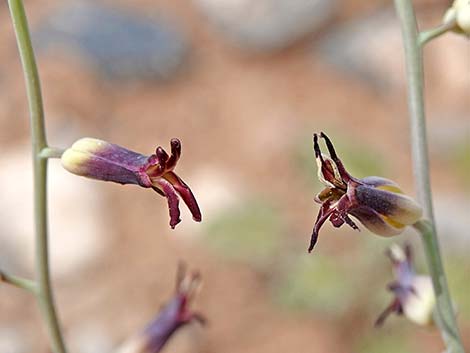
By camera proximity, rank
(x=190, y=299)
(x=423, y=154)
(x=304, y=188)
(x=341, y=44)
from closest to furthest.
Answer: (x=423, y=154) → (x=190, y=299) → (x=304, y=188) → (x=341, y=44)

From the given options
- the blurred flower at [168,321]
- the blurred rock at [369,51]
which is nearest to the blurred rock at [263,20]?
the blurred rock at [369,51]

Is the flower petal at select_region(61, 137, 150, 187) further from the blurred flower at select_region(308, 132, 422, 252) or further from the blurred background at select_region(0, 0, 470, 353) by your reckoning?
the blurred background at select_region(0, 0, 470, 353)

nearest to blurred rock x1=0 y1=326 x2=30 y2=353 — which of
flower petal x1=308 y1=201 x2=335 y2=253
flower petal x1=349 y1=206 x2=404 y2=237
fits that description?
flower petal x1=349 y1=206 x2=404 y2=237

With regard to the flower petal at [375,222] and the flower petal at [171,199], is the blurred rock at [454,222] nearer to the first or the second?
the flower petal at [375,222]

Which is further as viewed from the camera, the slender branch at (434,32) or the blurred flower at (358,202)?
the slender branch at (434,32)

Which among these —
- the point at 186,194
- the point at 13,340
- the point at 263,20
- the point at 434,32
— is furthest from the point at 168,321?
the point at 263,20

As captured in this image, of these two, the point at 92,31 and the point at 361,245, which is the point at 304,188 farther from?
the point at 92,31

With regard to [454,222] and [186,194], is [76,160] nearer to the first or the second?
[186,194]

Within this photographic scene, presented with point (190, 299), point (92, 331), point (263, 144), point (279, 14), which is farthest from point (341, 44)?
point (190, 299)
